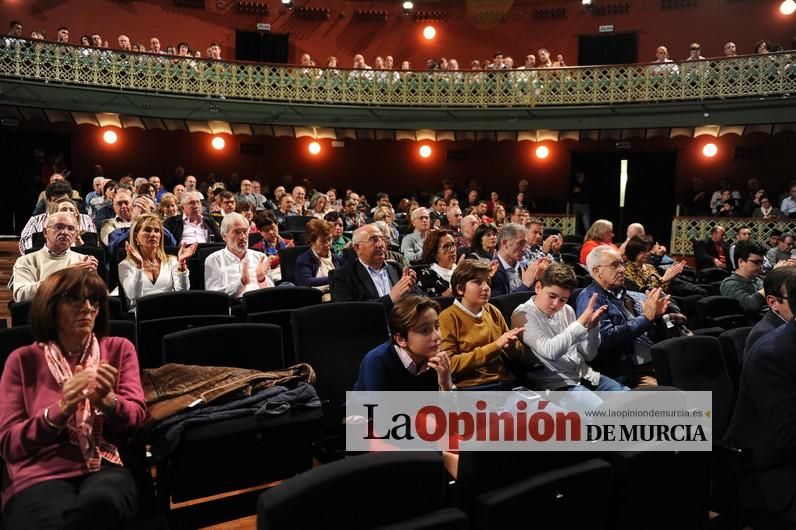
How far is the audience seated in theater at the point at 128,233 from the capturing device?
5262mm

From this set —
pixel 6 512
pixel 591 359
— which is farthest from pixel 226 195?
pixel 6 512

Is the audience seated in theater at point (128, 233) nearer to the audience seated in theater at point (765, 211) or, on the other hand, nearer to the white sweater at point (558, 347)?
the white sweater at point (558, 347)

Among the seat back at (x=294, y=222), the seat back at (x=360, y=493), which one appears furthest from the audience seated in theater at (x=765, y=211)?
the seat back at (x=360, y=493)

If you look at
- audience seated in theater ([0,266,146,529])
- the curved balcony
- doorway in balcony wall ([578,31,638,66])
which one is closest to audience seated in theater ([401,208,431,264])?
audience seated in theater ([0,266,146,529])

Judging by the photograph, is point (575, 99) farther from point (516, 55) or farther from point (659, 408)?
point (659, 408)

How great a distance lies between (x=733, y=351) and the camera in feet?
10.7

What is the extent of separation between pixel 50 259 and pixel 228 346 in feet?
Result: 5.45

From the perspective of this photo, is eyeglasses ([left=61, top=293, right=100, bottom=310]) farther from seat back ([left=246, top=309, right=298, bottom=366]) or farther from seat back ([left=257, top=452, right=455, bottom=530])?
seat back ([left=246, top=309, right=298, bottom=366])

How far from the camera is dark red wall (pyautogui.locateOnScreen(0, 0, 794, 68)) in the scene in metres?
13.4

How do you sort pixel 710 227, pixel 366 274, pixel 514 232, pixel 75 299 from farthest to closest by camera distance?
1. pixel 710 227
2. pixel 514 232
3. pixel 366 274
4. pixel 75 299

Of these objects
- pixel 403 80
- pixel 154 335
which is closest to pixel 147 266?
pixel 154 335

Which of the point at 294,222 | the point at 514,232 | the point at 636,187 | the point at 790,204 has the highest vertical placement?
the point at 636,187

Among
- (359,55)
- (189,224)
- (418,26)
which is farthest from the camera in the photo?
(418,26)

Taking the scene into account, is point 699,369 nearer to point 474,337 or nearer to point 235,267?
point 474,337
